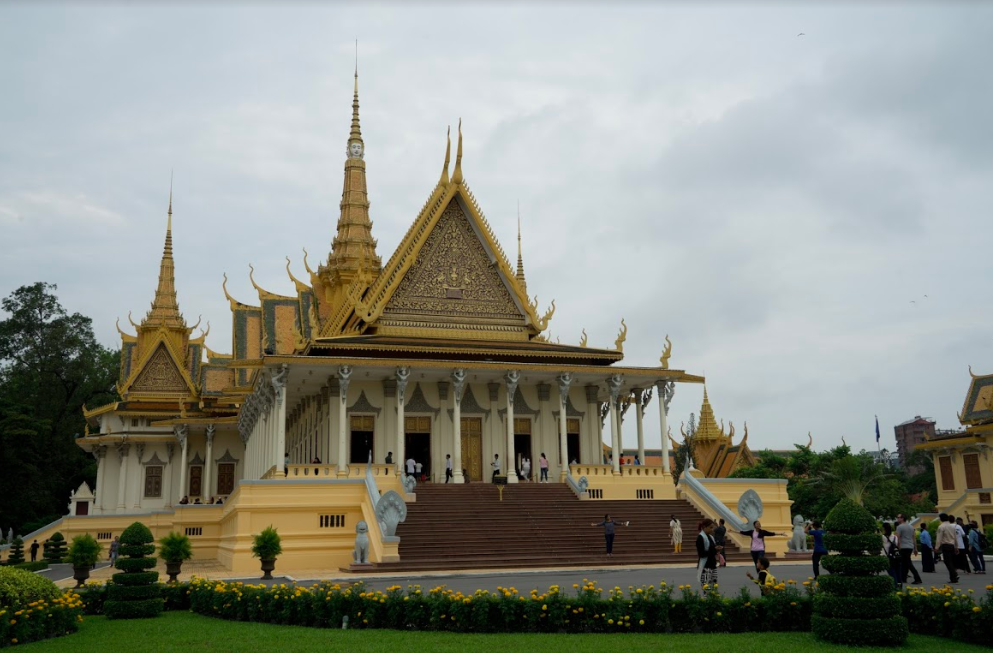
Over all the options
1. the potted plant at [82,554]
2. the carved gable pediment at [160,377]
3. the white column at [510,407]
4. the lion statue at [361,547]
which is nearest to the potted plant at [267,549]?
the lion statue at [361,547]

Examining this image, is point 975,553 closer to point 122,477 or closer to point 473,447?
point 473,447

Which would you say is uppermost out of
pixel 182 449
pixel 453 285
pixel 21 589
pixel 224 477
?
pixel 453 285

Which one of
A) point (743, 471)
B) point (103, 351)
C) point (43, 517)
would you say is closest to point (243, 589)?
point (743, 471)

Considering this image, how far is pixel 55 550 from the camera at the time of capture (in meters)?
31.9

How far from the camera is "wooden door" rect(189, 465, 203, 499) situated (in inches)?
1592

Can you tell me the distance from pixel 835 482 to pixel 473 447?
15.0m

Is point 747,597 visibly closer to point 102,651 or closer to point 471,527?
point 102,651

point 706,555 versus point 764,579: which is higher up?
point 706,555

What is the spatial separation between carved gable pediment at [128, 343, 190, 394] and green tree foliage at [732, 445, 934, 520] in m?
26.6

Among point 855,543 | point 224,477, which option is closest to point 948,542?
point 855,543

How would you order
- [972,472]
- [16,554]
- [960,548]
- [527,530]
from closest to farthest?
1. [960,548]
2. [527,530]
3. [16,554]
4. [972,472]

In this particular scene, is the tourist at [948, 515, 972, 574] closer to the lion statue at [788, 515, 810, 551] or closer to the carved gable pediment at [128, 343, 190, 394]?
the lion statue at [788, 515, 810, 551]

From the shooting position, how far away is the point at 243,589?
12.1m

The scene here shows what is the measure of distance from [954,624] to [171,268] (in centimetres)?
4626
